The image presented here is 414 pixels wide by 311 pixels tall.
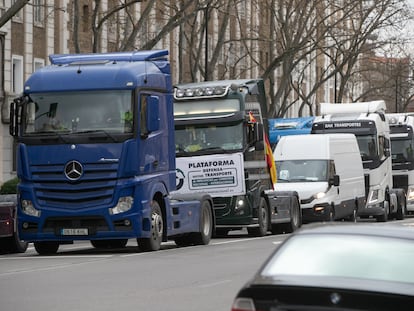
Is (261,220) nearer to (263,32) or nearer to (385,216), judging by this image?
(385,216)

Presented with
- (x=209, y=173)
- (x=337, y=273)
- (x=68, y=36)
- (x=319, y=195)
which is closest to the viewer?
(x=337, y=273)

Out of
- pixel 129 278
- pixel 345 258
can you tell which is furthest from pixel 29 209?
pixel 345 258

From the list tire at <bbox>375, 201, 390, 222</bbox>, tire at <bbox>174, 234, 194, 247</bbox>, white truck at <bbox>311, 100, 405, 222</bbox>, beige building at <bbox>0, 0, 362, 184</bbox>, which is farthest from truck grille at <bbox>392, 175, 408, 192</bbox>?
tire at <bbox>174, 234, 194, 247</bbox>

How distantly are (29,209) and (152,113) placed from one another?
2.88 meters

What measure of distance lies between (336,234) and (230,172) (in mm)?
20737

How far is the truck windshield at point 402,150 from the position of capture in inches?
1922

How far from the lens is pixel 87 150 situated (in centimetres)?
2227

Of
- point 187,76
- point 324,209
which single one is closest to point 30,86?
point 324,209

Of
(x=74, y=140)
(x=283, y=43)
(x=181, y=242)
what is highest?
(x=283, y=43)

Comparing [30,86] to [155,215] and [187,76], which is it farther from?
[187,76]

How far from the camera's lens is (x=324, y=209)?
34781 millimetres

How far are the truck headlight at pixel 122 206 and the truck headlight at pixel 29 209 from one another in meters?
1.40

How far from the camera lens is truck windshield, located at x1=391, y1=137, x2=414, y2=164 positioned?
160 feet

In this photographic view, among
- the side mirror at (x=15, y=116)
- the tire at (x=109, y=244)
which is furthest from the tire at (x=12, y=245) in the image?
the side mirror at (x=15, y=116)
